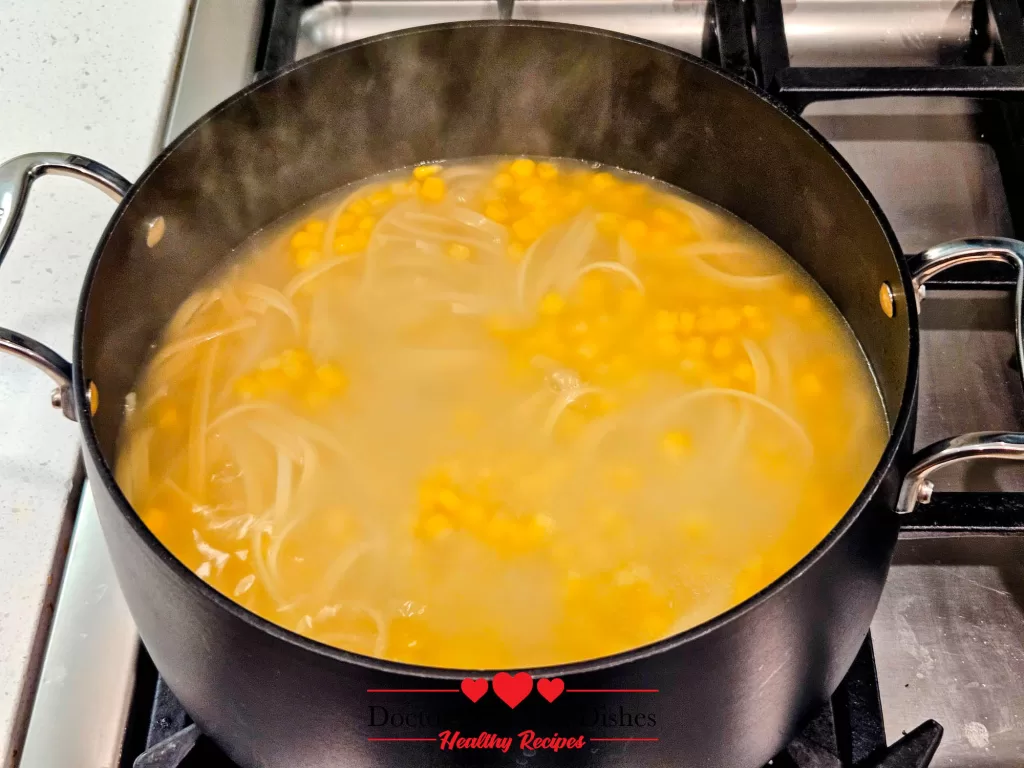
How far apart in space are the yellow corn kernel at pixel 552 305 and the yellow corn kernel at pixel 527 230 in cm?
15

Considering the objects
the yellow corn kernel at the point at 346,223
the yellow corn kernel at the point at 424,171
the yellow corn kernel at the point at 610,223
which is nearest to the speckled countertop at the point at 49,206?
the yellow corn kernel at the point at 346,223

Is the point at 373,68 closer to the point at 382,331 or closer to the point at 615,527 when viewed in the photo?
the point at 382,331

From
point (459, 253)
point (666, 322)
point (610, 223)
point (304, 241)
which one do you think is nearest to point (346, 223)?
point (304, 241)

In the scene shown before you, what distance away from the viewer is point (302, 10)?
6.20ft

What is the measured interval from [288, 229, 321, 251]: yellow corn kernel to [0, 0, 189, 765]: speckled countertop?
1.00 feet

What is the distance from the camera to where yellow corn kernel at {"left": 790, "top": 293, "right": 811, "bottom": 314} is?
1.57 metres

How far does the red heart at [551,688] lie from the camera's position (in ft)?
2.73

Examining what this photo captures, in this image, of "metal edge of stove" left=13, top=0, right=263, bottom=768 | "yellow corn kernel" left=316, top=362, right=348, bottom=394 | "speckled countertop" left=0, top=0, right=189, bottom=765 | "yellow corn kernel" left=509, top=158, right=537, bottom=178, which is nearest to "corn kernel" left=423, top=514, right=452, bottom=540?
"yellow corn kernel" left=316, top=362, right=348, bottom=394

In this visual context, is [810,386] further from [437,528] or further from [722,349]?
[437,528]

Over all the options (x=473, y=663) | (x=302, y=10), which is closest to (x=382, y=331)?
(x=473, y=663)

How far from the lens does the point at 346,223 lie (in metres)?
1.67

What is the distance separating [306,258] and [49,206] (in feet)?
1.47

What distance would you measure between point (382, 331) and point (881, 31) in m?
1.14

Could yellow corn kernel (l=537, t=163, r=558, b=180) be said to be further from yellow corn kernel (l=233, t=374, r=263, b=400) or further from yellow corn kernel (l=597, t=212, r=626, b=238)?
yellow corn kernel (l=233, t=374, r=263, b=400)
